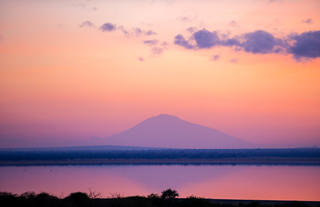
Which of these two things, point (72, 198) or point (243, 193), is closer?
point (72, 198)

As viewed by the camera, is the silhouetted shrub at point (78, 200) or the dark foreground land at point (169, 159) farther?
the dark foreground land at point (169, 159)

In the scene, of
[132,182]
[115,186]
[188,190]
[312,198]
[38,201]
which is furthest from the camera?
[132,182]

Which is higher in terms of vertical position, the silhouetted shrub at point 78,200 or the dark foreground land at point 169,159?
the dark foreground land at point 169,159

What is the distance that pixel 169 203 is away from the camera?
1540 cm

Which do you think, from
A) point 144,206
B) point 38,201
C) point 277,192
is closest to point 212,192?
point 277,192

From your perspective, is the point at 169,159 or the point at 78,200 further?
the point at 169,159

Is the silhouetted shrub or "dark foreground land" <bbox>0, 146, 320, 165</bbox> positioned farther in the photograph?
"dark foreground land" <bbox>0, 146, 320, 165</bbox>

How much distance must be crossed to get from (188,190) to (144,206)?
32.3ft

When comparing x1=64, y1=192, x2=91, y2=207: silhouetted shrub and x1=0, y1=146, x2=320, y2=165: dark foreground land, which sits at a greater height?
x1=0, y1=146, x2=320, y2=165: dark foreground land

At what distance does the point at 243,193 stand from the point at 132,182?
8099 mm

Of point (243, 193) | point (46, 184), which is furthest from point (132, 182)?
A: point (243, 193)

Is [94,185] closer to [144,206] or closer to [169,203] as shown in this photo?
[169,203]

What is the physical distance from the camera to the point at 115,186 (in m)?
25.3

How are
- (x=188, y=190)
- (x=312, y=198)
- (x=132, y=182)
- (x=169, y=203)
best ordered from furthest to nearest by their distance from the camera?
(x=132, y=182), (x=188, y=190), (x=312, y=198), (x=169, y=203)
